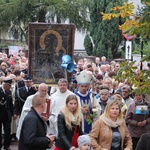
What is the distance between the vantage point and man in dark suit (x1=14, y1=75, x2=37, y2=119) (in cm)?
1465

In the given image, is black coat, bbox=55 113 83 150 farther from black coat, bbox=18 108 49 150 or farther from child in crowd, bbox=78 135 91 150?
black coat, bbox=18 108 49 150

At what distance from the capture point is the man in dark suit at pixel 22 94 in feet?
48.1

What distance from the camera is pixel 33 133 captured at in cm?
808

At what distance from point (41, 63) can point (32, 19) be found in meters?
30.6

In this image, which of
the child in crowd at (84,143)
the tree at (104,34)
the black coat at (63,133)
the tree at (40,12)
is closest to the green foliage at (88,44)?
the tree at (104,34)

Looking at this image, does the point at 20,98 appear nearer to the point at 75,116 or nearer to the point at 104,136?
the point at 75,116

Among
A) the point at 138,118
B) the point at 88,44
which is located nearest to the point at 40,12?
the point at 88,44

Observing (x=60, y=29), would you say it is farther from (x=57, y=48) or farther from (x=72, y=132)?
(x=72, y=132)

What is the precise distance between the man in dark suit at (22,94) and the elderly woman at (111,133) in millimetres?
5609

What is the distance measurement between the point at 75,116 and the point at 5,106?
15.3 ft

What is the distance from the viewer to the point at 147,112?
38.7 ft

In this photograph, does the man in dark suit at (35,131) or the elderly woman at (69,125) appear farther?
the elderly woman at (69,125)

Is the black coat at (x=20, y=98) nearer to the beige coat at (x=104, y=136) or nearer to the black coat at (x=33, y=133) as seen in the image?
the beige coat at (x=104, y=136)

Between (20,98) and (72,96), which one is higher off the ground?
(72,96)
